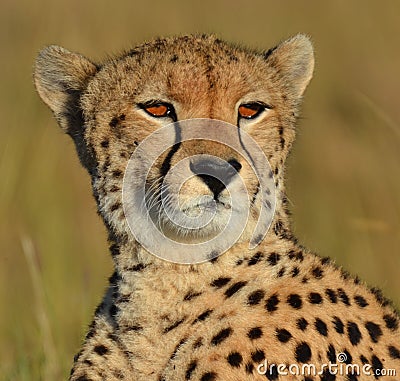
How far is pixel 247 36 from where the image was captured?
1191cm

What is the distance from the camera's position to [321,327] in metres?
4.49

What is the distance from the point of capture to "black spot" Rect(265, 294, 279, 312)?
4543 millimetres

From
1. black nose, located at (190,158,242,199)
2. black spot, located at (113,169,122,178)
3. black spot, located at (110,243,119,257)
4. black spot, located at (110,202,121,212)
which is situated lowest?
black spot, located at (110,243,119,257)

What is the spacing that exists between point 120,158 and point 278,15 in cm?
777

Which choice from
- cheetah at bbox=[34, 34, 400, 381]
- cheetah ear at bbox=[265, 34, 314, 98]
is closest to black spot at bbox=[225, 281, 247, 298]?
cheetah at bbox=[34, 34, 400, 381]

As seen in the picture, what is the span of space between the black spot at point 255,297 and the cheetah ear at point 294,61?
1.05 meters

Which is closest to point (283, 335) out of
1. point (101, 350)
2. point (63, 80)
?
point (101, 350)

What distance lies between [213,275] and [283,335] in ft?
1.34

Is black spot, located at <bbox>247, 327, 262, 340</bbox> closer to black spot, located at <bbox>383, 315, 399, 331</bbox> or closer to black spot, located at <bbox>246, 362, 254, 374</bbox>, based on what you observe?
black spot, located at <bbox>246, 362, 254, 374</bbox>

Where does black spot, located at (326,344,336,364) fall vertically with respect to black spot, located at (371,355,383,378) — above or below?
above

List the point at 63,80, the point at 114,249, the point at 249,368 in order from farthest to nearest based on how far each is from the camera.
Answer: the point at 63,80 → the point at 114,249 → the point at 249,368

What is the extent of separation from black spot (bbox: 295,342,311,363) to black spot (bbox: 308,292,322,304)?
0.66 ft

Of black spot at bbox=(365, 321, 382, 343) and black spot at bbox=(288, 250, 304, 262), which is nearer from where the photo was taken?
black spot at bbox=(365, 321, 382, 343)

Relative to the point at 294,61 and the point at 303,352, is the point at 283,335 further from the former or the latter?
the point at 294,61
